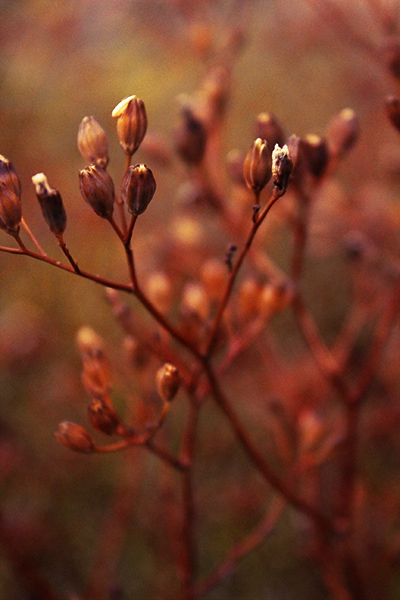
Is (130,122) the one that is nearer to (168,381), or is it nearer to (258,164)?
(258,164)

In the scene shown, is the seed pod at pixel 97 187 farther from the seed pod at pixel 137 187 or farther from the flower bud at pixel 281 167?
the flower bud at pixel 281 167

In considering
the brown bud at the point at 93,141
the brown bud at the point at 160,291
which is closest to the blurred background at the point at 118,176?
the brown bud at the point at 160,291

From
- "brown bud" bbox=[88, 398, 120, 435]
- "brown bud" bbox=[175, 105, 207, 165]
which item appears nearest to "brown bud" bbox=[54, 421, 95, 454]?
"brown bud" bbox=[88, 398, 120, 435]

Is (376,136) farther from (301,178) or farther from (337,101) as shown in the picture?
(301,178)

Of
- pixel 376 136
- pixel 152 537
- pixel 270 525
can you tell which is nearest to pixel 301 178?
pixel 270 525

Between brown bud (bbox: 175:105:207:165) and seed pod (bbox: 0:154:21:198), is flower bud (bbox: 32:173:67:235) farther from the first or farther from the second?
brown bud (bbox: 175:105:207:165)

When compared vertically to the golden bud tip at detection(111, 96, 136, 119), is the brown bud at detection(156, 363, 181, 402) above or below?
below
